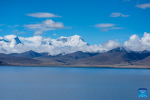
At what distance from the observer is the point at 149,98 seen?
6444cm

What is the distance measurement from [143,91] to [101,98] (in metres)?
32.8

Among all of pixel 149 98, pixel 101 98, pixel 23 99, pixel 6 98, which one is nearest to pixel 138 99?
pixel 149 98

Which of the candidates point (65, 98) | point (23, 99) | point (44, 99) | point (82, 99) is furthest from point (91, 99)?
point (23, 99)

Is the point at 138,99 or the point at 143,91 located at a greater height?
the point at 143,91

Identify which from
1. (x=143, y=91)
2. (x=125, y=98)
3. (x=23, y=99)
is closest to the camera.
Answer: (x=143, y=91)

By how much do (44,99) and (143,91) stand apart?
114ft

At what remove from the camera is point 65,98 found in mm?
63062

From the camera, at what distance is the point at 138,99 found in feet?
208

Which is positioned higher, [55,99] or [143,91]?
[143,91]

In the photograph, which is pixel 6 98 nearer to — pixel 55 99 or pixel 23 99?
pixel 23 99

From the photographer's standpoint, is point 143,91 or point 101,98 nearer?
point 143,91

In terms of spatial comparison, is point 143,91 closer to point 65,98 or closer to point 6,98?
point 65,98

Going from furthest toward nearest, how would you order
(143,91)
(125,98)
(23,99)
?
1. (125,98)
2. (23,99)
3. (143,91)

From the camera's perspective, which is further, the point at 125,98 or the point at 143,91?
the point at 125,98
